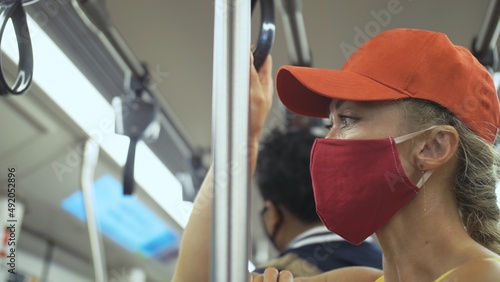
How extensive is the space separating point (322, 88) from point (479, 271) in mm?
455

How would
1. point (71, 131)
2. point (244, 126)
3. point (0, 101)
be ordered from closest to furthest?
point (244, 126) → point (0, 101) → point (71, 131)

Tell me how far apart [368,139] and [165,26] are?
1233 millimetres

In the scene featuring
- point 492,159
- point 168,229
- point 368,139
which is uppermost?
point 368,139

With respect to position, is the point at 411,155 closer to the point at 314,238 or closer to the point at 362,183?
the point at 362,183

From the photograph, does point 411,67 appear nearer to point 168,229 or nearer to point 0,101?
point 0,101

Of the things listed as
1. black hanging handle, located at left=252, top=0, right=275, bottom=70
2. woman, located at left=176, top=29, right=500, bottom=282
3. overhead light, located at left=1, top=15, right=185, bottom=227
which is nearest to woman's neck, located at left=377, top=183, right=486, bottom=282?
woman, located at left=176, top=29, right=500, bottom=282

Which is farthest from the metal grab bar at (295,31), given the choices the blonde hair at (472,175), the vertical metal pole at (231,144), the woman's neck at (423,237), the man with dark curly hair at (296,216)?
the vertical metal pole at (231,144)

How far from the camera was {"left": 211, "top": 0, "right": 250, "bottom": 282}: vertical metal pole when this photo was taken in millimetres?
885

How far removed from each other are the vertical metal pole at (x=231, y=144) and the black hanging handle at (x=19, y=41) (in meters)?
→ 0.62

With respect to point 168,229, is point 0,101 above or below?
above

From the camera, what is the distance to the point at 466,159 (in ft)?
5.01

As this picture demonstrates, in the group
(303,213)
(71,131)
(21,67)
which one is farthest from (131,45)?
(21,67)

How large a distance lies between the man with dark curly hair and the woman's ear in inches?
22.7

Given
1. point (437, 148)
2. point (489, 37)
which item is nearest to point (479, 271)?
point (437, 148)
